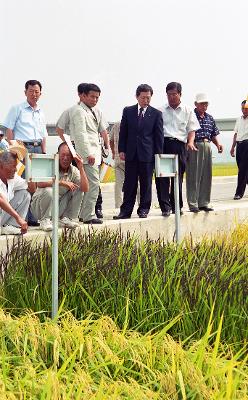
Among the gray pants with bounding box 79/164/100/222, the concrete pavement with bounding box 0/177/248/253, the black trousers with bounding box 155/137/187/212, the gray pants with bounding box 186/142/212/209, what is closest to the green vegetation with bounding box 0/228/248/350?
the concrete pavement with bounding box 0/177/248/253

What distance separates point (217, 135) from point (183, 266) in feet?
16.7

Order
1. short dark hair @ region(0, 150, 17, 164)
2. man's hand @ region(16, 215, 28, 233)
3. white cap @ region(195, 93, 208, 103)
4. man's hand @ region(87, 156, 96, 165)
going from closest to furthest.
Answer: man's hand @ region(16, 215, 28, 233) < short dark hair @ region(0, 150, 17, 164) < man's hand @ region(87, 156, 96, 165) < white cap @ region(195, 93, 208, 103)

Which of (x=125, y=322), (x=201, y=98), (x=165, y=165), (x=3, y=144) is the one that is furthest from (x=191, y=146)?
(x=125, y=322)

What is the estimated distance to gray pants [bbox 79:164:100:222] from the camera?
9375 mm

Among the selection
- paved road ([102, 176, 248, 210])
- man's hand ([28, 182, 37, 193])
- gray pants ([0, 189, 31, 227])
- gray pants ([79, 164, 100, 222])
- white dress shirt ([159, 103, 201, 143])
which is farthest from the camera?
paved road ([102, 176, 248, 210])

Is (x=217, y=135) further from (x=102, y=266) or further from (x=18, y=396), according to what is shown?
(x=18, y=396)

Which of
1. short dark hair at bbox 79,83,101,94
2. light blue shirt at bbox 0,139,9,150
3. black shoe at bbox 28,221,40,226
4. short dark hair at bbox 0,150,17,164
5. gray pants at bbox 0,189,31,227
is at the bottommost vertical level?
black shoe at bbox 28,221,40,226

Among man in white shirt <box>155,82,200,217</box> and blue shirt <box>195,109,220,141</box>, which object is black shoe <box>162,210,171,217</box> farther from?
blue shirt <box>195,109,220,141</box>

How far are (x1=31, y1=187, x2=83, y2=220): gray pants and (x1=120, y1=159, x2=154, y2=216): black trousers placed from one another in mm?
1453

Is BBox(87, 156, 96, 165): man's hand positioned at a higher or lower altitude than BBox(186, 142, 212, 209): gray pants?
higher

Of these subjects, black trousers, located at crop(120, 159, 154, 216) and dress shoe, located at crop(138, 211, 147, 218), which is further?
black trousers, located at crop(120, 159, 154, 216)

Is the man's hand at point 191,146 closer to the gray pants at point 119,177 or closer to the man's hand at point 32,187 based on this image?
the gray pants at point 119,177

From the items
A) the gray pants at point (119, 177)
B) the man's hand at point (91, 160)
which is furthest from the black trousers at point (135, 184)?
the gray pants at point (119, 177)

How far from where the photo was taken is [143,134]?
998 centimetres
